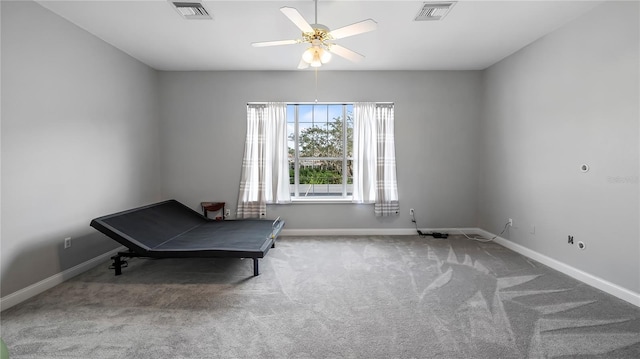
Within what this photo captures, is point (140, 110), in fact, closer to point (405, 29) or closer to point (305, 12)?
point (305, 12)

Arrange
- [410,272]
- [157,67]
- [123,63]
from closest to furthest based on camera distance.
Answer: [410,272] < [123,63] < [157,67]

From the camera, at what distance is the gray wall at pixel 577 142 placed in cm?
233

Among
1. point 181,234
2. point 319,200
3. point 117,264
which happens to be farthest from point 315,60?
point 117,264

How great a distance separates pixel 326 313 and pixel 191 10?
3.09m

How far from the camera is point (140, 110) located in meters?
3.97

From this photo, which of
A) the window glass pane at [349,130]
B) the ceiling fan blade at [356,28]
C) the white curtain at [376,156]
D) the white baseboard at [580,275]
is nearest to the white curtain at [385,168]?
the white curtain at [376,156]

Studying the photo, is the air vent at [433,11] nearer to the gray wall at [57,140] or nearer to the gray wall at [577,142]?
the gray wall at [577,142]

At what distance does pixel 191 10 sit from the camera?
8.57 feet

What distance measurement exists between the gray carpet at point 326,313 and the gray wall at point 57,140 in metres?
0.45

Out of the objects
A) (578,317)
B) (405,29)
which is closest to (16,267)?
(405,29)

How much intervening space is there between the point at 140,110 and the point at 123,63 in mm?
656

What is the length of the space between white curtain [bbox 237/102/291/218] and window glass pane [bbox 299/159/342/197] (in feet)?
1.44

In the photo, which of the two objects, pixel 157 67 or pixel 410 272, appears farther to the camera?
pixel 157 67

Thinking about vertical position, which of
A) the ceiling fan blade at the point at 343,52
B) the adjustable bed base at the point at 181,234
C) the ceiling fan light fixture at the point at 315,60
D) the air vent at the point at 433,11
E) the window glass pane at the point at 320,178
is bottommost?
the adjustable bed base at the point at 181,234
